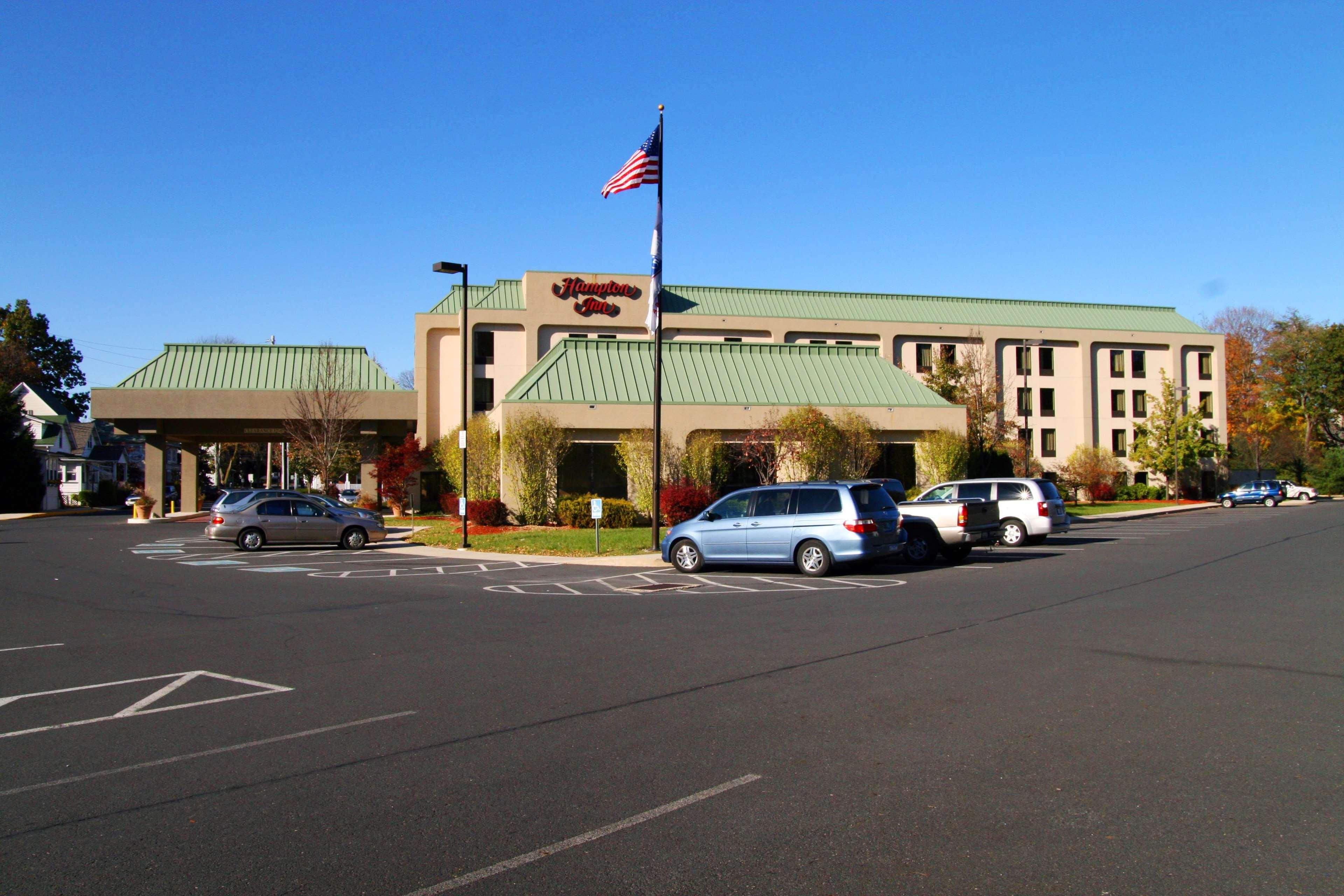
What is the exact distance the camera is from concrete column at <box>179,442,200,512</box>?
49062 millimetres

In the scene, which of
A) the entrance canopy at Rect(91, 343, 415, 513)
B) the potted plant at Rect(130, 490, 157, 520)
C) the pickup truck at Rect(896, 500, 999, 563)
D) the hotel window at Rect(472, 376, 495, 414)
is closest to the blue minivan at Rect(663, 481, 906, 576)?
the pickup truck at Rect(896, 500, 999, 563)

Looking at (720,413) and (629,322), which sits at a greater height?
(629,322)

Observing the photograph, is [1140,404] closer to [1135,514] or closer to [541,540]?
[1135,514]

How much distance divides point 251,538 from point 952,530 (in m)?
18.1

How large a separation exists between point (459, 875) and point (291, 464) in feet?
272

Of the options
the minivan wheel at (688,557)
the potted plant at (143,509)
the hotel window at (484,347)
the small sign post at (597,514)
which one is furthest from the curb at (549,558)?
the hotel window at (484,347)

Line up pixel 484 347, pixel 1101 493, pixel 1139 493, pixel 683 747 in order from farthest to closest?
pixel 1139 493
pixel 1101 493
pixel 484 347
pixel 683 747

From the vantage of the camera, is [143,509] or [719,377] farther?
[143,509]

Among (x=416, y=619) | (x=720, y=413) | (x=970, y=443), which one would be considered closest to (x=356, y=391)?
(x=720, y=413)

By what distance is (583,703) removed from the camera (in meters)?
7.26

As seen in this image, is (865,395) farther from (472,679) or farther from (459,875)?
(459,875)

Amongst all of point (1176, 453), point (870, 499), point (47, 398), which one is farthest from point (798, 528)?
point (47, 398)

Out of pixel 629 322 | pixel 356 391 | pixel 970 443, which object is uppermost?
pixel 629 322

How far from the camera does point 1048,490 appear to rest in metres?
23.8
